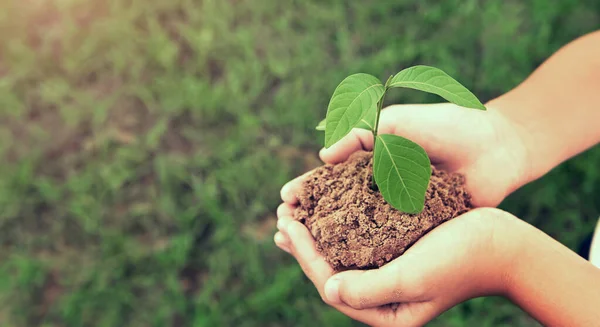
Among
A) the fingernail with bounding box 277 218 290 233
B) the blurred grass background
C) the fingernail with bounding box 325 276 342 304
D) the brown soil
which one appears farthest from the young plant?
the blurred grass background

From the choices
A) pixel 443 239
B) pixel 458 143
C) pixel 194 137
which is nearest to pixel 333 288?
pixel 443 239

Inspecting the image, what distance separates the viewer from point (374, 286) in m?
1.67

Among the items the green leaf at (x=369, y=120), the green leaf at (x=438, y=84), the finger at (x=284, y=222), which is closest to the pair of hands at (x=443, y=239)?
the finger at (x=284, y=222)

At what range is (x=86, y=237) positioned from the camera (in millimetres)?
2918

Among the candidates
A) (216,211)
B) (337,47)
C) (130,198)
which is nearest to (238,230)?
(216,211)

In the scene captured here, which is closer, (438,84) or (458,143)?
(438,84)

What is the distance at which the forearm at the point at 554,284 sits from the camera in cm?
165

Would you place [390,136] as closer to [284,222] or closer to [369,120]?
[369,120]

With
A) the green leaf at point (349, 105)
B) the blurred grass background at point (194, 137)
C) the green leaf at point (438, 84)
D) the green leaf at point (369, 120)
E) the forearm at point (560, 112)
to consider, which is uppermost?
the green leaf at point (438, 84)

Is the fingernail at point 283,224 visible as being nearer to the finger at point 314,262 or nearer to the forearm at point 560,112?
the finger at point 314,262

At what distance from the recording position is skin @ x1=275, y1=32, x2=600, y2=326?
1691mm

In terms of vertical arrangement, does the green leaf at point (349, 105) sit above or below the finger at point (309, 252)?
above

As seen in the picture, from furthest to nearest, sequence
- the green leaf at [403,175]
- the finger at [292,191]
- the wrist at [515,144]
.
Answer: the wrist at [515,144] → the finger at [292,191] → the green leaf at [403,175]

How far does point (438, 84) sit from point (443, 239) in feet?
1.66
